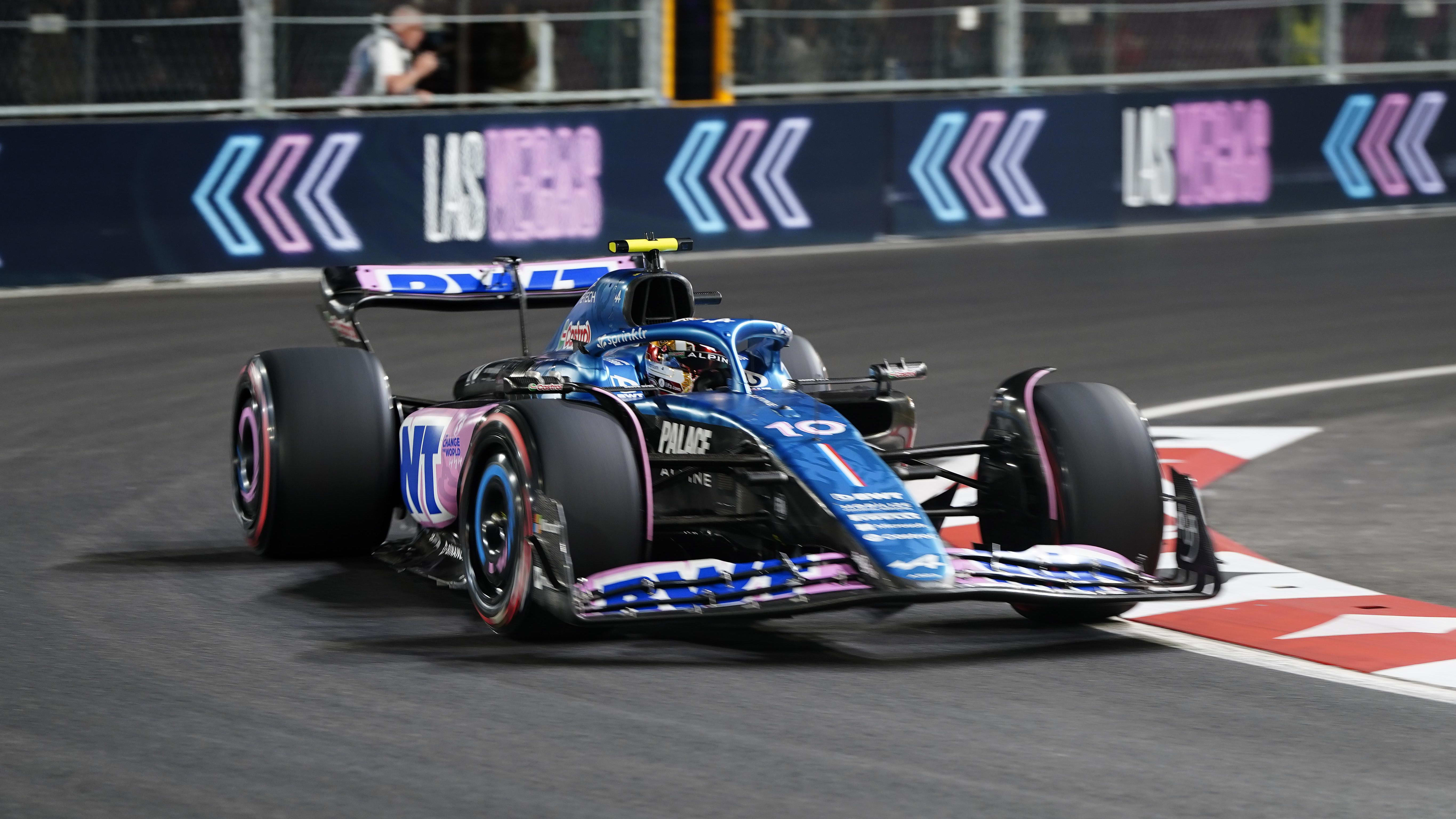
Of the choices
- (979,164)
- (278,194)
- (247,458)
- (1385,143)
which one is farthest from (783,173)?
(247,458)

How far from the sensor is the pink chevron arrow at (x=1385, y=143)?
20875 millimetres

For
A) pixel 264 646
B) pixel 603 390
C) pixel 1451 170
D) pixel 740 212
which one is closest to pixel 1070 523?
pixel 603 390

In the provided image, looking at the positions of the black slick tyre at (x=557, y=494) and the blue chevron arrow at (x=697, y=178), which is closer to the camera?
the black slick tyre at (x=557, y=494)

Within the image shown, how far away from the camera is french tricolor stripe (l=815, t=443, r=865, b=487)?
A: 20.0 feet

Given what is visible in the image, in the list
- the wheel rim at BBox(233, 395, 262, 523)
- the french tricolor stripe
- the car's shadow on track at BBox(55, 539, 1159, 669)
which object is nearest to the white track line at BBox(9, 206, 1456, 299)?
the wheel rim at BBox(233, 395, 262, 523)

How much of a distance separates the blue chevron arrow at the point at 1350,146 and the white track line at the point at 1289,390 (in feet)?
27.4

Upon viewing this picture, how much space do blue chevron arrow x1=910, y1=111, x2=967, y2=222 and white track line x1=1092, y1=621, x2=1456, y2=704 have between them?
12420 mm

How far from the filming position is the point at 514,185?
1680cm

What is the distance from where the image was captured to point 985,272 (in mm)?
16719

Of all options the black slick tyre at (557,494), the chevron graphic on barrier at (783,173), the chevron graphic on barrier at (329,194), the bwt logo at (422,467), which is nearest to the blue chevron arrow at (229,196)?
the chevron graphic on barrier at (329,194)

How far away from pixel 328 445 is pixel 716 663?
2086mm

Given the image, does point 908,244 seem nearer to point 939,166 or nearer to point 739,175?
point 939,166

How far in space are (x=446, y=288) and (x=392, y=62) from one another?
8941 millimetres

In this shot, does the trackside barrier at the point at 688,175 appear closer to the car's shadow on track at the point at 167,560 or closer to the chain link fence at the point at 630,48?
the chain link fence at the point at 630,48
